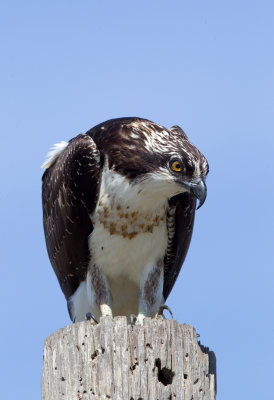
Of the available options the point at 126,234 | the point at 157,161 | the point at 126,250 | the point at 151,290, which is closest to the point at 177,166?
the point at 157,161

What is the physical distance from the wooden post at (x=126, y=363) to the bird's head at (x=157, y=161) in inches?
96.5

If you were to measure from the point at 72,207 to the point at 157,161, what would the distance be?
3.63 feet

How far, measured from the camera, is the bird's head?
27.4ft

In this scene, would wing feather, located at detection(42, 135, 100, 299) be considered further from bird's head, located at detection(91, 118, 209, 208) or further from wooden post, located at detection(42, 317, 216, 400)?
wooden post, located at detection(42, 317, 216, 400)

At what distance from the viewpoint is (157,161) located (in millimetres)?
8523

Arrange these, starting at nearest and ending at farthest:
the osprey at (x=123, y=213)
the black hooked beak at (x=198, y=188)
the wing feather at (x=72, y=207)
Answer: the black hooked beak at (x=198, y=188) → the osprey at (x=123, y=213) → the wing feather at (x=72, y=207)

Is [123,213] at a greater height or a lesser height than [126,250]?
greater

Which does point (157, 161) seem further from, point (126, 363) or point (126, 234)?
point (126, 363)

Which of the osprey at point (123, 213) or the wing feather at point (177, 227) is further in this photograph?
the wing feather at point (177, 227)

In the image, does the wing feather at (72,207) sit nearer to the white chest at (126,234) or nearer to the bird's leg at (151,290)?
the white chest at (126,234)

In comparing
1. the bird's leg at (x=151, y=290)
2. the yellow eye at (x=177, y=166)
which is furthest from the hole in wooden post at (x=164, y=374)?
the bird's leg at (x=151, y=290)

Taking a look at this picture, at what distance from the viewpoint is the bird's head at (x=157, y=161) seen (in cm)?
836

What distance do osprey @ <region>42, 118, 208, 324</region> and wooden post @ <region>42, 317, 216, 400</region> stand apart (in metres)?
2.51

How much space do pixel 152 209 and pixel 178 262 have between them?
0.94 metres
